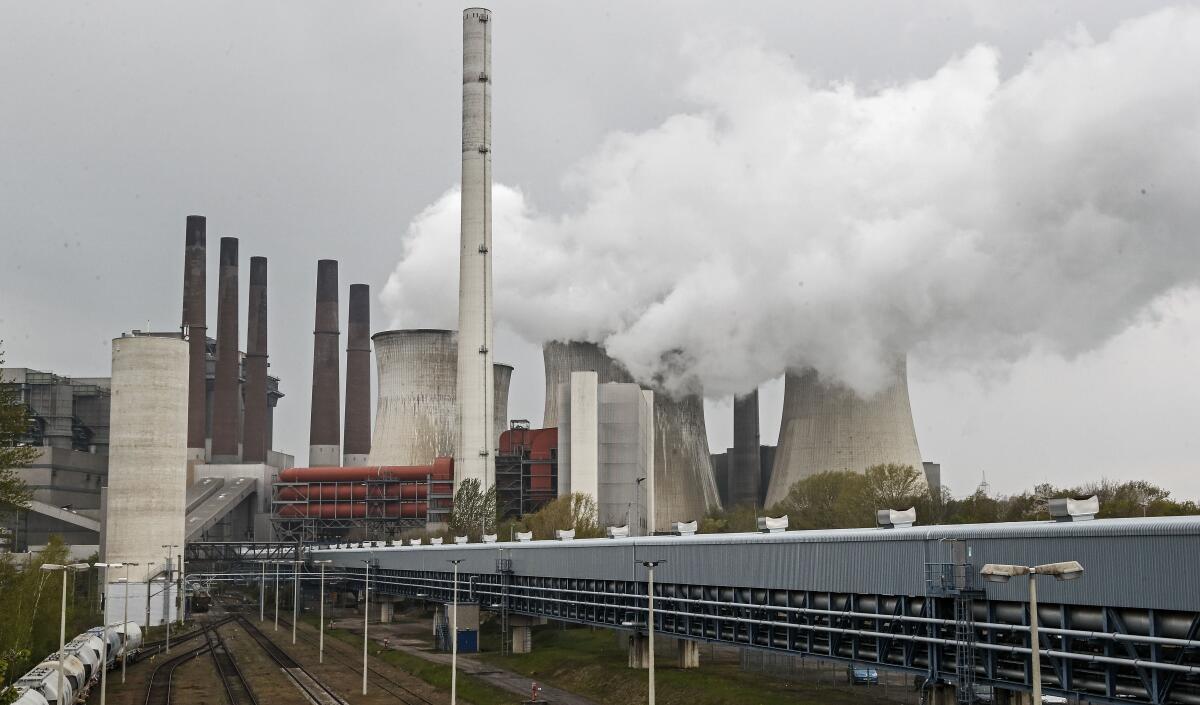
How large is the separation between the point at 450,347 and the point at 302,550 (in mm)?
20041

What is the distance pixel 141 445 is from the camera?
269 ft

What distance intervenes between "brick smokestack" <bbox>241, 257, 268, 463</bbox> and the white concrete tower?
36.8 m

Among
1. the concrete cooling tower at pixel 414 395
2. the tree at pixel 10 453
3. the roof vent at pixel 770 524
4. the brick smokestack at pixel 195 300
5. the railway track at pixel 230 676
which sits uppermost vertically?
the brick smokestack at pixel 195 300

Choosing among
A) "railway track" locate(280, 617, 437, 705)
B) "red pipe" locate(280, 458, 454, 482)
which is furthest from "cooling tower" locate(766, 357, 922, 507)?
"red pipe" locate(280, 458, 454, 482)

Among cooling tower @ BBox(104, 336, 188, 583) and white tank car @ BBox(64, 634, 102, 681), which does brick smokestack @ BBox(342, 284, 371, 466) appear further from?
white tank car @ BBox(64, 634, 102, 681)

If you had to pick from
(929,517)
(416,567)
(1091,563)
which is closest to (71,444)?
(416,567)

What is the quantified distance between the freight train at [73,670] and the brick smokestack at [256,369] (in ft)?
201

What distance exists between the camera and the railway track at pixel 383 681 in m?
39.8

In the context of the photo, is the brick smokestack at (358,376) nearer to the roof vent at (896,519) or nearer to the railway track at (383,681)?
the railway track at (383,681)

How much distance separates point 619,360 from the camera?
→ 89812 mm

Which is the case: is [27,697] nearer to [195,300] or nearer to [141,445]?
[141,445]

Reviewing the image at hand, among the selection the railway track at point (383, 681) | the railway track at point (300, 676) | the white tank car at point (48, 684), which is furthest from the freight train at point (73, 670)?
the railway track at point (383, 681)

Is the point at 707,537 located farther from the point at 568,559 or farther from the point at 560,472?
the point at 560,472

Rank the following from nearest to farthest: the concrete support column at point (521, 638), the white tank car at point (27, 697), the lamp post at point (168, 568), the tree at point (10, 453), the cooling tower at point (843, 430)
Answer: the white tank car at point (27, 697), the tree at point (10, 453), the concrete support column at point (521, 638), the cooling tower at point (843, 430), the lamp post at point (168, 568)
